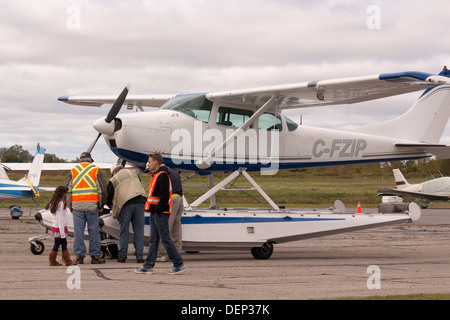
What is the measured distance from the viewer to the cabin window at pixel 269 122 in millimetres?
14750

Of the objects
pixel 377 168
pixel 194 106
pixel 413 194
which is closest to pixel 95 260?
pixel 194 106

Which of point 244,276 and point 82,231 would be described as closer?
point 244,276

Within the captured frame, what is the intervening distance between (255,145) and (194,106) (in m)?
1.68

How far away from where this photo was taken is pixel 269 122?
14.9 meters

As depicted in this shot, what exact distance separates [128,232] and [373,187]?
57.3 meters

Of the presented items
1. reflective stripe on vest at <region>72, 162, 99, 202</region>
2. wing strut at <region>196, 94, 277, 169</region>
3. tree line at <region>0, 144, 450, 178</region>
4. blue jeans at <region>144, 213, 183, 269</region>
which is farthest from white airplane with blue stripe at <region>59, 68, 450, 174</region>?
tree line at <region>0, 144, 450, 178</region>

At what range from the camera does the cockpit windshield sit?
14.0m

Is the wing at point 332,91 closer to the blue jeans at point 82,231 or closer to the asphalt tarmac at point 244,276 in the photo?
the asphalt tarmac at point 244,276

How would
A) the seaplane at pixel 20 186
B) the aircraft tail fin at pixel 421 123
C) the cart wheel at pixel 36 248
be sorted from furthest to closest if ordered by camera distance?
the seaplane at pixel 20 186 → the aircraft tail fin at pixel 421 123 → the cart wheel at pixel 36 248

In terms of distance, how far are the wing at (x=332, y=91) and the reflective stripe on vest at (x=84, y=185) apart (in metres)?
3.51

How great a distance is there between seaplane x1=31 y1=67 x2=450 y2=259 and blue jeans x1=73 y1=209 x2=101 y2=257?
30.4 inches

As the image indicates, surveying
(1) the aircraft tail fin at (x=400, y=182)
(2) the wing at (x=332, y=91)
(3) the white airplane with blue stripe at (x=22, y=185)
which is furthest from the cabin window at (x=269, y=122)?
(1) the aircraft tail fin at (x=400, y=182)

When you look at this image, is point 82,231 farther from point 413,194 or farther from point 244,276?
point 413,194
